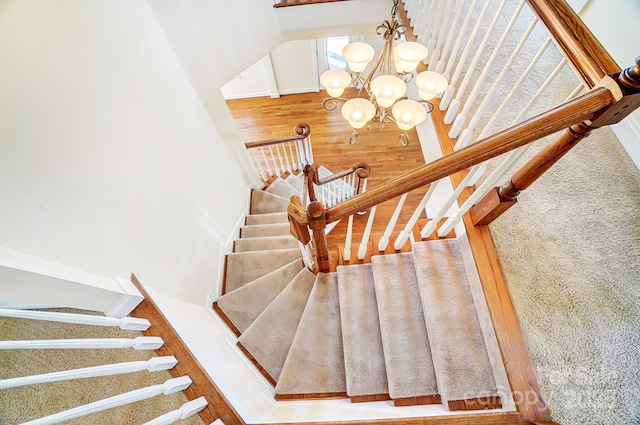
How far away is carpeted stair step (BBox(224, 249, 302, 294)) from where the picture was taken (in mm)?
A: 2619

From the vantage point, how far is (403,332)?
163cm

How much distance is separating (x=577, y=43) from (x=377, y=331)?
64.1 inches

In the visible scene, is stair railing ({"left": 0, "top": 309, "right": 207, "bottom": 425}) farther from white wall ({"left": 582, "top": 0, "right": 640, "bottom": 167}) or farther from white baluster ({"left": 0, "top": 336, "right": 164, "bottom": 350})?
white wall ({"left": 582, "top": 0, "right": 640, "bottom": 167})

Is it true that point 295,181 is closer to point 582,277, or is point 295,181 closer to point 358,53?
point 358,53

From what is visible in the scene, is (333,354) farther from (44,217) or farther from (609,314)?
(44,217)

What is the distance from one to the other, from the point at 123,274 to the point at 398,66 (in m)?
1.85

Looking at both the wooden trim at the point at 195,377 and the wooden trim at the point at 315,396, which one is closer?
the wooden trim at the point at 195,377

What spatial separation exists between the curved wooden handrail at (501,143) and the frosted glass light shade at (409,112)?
2.10ft

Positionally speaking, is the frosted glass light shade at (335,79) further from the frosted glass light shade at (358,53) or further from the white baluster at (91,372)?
the white baluster at (91,372)

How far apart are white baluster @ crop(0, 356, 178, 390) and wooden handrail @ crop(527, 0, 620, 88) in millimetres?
A: 1791

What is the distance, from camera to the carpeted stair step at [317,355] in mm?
1757

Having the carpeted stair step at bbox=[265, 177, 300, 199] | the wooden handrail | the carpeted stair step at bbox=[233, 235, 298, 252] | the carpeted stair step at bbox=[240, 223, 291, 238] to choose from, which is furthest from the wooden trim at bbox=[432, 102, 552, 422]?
the carpeted stair step at bbox=[265, 177, 300, 199]

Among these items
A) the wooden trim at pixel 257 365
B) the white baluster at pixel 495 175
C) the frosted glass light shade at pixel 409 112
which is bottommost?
the wooden trim at pixel 257 365

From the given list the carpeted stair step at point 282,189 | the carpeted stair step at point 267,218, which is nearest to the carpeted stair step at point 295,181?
the carpeted stair step at point 282,189
